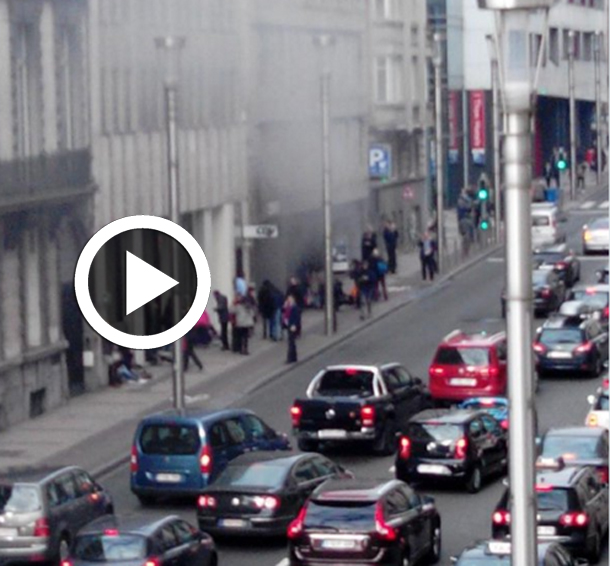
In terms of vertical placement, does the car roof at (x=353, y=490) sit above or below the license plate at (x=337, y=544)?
above

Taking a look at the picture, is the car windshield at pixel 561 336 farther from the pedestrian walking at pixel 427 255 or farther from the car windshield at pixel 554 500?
the car windshield at pixel 554 500

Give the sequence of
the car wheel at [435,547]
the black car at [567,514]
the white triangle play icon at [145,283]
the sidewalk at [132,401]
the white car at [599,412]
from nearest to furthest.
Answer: the white triangle play icon at [145,283], the black car at [567,514], the car wheel at [435,547], the white car at [599,412], the sidewalk at [132,401]

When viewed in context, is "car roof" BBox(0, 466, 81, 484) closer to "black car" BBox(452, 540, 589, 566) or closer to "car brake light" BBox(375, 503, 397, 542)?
"car brake light" BBox(375, 503, 397, 542)

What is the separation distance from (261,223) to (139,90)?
9.73 meters

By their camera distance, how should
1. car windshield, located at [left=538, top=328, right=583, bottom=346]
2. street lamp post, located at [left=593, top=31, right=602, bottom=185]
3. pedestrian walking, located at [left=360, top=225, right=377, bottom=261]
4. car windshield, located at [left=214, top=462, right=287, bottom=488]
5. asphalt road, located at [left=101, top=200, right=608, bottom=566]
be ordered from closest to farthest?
car windshield, located at [left=214, top=462, right=287, bottom=488], asphalt road, located at [left=101, top=200, right=608, bottom=566], car windshield, located at [left=538, top=328, right=583, bottom=346], pedestrian walking, located at [left=360, top=225, right=377, bottom=261], street lamp post, located at [left=593, top=31, right=602, bottom=185]

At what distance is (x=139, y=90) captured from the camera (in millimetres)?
40938

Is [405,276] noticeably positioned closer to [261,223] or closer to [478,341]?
[261,223]

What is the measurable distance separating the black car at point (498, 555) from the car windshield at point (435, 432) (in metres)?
7.90

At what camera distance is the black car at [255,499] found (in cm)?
2525

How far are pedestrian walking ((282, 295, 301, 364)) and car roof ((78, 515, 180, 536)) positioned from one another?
64.6ft

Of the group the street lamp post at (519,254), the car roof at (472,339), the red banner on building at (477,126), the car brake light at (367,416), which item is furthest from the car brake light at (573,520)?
the red banner on building at (477,126)

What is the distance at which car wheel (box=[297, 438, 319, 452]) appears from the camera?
32.3m

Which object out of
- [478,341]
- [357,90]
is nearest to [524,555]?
[478,341]

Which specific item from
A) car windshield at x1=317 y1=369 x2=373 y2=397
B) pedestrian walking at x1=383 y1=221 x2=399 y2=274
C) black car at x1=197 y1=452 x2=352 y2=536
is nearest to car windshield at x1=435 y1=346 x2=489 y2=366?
car windshield at x1=317 y1=369 x2=373 y2=397
